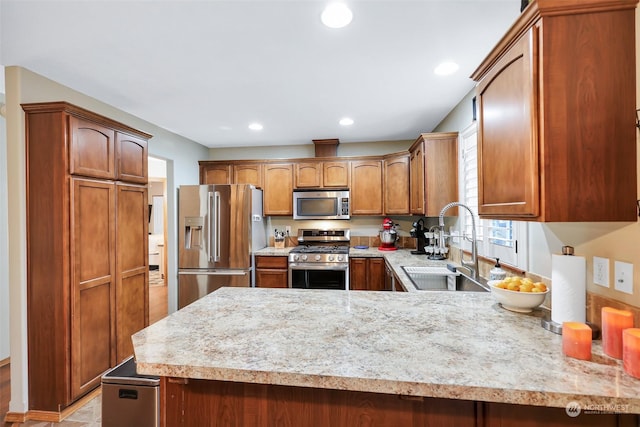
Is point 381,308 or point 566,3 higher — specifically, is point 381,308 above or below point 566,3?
below

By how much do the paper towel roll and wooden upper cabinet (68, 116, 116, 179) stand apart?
9.45ft

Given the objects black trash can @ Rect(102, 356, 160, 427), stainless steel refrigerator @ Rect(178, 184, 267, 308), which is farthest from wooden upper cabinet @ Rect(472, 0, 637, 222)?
stainless steel refrigerator @ Rect(178, 184, 267, 308)

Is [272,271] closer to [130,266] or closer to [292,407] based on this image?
[130,266]

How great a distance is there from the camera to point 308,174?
4.24 m

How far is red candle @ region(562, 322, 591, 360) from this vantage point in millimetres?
914

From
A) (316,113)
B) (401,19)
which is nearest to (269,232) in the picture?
(316,113)

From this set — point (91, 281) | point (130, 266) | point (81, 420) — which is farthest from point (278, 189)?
point (81, 420)

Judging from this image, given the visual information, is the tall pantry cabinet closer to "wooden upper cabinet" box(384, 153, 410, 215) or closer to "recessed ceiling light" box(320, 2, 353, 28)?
"recessed ceiling light" box(320, 2, 353, 28)

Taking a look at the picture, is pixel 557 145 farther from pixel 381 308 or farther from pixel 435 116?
pixel 435 116

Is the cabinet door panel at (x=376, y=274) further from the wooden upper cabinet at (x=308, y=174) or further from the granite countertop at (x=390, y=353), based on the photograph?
the granite countertop at (x=390, y=353)

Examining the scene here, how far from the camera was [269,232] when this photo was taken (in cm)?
462

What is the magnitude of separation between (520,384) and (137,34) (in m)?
2.43

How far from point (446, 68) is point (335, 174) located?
7.25 feet

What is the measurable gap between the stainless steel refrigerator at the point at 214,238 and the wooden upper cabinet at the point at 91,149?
141 cm
